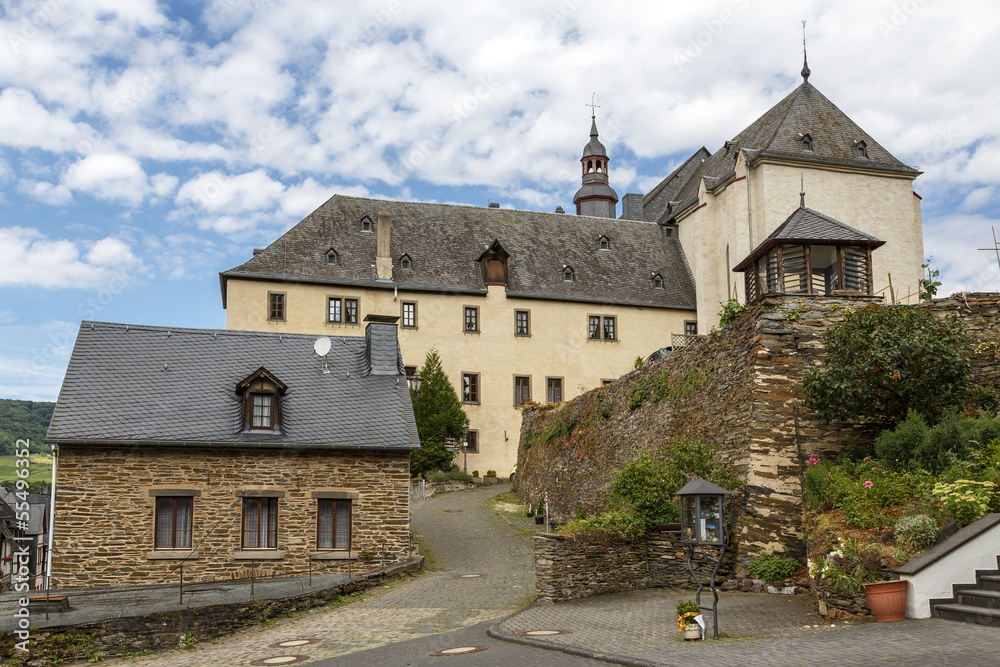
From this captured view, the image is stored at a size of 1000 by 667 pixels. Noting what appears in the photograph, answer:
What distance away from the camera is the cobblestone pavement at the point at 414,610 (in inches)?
484

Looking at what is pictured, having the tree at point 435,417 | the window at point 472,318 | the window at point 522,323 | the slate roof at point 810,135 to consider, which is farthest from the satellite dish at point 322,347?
the slate roof at point 810,135

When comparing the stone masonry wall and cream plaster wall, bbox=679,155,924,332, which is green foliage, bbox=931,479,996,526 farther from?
cream plaster wall, bbox=679,155,924,332

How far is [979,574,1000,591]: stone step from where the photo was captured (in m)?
9.76

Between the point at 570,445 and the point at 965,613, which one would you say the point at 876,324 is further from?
the point at 570,445

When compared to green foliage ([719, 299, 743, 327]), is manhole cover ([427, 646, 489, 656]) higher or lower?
lower

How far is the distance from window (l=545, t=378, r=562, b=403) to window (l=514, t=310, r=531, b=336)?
246 cm

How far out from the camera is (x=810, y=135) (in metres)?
39.7

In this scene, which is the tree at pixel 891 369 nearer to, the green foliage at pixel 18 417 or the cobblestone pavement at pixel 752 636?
the cobblestone pavement at pixel 752 636

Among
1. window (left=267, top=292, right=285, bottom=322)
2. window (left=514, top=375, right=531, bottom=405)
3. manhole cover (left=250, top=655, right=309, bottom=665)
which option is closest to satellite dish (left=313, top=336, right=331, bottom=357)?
manhole cover (left=250, top=655, right=309, bottom=665)

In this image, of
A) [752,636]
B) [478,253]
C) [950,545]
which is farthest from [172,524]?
[478,253]

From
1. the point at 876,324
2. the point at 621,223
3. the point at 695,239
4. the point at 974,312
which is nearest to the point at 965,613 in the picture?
the point at 876,324

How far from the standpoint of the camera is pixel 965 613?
9.63 m

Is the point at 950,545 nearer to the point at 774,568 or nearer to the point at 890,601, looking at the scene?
the point at 890,601

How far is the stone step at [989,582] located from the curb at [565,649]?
3.94m
